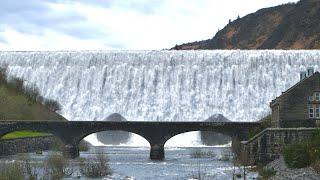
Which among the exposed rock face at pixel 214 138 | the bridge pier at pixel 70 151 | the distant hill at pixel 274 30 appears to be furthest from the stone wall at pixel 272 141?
the distant hill at pixel 274 30

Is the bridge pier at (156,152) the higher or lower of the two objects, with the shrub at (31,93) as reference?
lower

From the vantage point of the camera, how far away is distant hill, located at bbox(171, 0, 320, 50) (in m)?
137

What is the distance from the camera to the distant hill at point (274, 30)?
449 feet

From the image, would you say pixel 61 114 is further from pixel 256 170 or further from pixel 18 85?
pixel 256 170

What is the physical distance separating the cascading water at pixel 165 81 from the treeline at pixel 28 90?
1.95 metres

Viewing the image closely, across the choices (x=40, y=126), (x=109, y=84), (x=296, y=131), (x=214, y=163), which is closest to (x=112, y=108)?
(x=109, y=84)

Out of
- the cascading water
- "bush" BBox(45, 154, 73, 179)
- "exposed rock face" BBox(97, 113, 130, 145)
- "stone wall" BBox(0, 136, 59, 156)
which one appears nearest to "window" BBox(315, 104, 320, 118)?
"bush" BBox(45, 154, 73, 179)

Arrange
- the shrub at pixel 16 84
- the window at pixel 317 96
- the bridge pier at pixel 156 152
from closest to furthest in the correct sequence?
the window at pixel 317 96, the bridge pier at pixel 156 152, the shrub at pixel 16 84

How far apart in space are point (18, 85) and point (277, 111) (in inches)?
1924

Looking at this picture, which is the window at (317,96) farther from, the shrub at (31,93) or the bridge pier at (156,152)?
the shrub at (31,93)

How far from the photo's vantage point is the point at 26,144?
69.2 metres

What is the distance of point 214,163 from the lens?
173 feet

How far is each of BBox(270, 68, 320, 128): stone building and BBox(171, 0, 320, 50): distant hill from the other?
78.6 metres

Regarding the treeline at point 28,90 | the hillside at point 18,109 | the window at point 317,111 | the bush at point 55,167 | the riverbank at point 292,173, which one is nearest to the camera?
the riverbank at point 292,173
